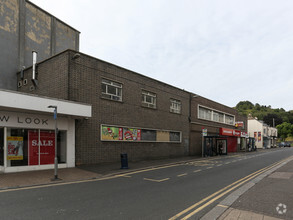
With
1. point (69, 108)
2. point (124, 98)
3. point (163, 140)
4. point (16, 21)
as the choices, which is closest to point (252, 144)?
point (163, 140)

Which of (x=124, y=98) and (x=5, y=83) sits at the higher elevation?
(x=5, y=83)

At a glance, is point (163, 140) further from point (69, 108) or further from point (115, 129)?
point (69, 108)

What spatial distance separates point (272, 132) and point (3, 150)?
74019 millimetres

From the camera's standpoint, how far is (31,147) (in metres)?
12.5

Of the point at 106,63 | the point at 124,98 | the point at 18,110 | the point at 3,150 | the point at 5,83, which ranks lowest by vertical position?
the point at 3,150

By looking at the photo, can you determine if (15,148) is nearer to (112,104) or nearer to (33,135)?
(33,135)

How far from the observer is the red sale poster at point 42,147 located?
40.9ft

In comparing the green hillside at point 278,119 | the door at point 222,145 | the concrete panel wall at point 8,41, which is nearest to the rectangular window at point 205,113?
the door at point 222,145

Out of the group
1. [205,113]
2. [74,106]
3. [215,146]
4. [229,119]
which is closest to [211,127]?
[205,113]

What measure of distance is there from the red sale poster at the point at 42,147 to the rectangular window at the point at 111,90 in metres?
5.02

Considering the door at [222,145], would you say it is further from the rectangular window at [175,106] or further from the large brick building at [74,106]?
the rectangular window at [175,106]

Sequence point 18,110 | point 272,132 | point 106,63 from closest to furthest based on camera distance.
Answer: point 18,110 < point 106,63 < point 272,132

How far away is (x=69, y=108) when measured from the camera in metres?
12.9

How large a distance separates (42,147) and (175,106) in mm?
14923
